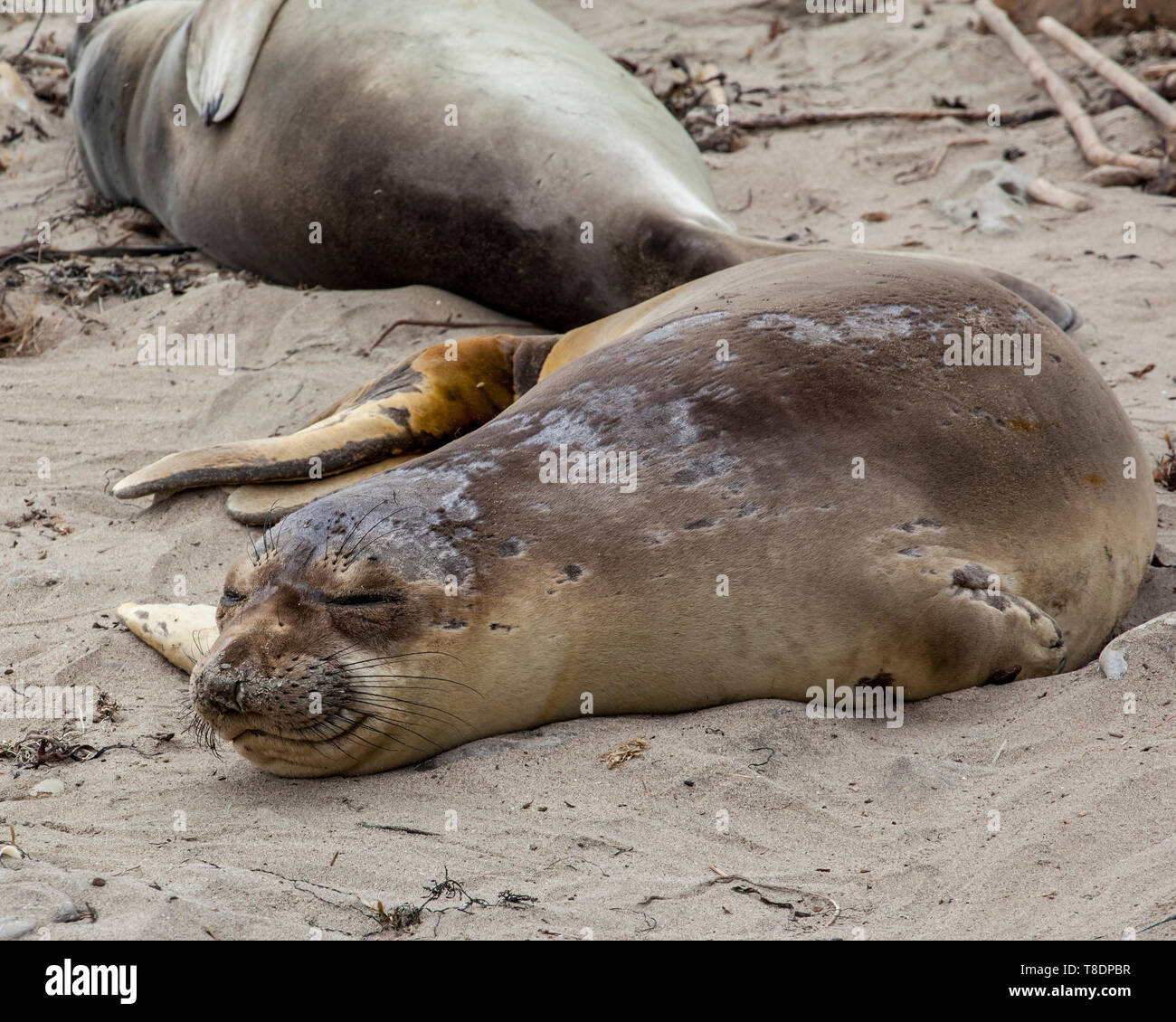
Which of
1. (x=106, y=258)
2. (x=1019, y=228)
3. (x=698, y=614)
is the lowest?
(x=106, y=258)

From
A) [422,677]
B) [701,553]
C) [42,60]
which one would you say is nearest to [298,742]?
[422,677]

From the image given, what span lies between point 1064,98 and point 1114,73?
32 cm

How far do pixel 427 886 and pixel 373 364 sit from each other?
10.8 feet

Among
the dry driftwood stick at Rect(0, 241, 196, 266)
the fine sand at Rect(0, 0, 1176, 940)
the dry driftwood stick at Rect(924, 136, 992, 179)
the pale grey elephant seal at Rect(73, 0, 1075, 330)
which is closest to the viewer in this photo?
the fine sand at Rect(0, 0, 1176, 940)

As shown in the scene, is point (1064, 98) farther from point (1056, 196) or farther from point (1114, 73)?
point (1056, 196)

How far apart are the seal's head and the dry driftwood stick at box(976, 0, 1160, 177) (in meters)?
4.96

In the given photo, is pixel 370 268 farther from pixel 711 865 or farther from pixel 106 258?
pixel 711 865

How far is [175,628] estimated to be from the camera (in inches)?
134

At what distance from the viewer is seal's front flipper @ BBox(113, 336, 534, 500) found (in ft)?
14.1

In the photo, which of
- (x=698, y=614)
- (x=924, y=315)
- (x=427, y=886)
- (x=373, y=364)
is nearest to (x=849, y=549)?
(x=698, y=614)

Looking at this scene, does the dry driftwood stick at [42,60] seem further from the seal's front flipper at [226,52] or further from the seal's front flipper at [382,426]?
the seal's front flipper at [382,426]

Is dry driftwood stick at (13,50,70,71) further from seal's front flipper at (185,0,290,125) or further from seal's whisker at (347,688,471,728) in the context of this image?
seal's whisker at (347,688,471,728)

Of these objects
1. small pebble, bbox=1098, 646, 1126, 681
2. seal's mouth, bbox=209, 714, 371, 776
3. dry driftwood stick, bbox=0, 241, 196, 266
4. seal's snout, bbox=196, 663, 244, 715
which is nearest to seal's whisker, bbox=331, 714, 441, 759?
seal's mouth, bbox=209, 714, 371, 776
